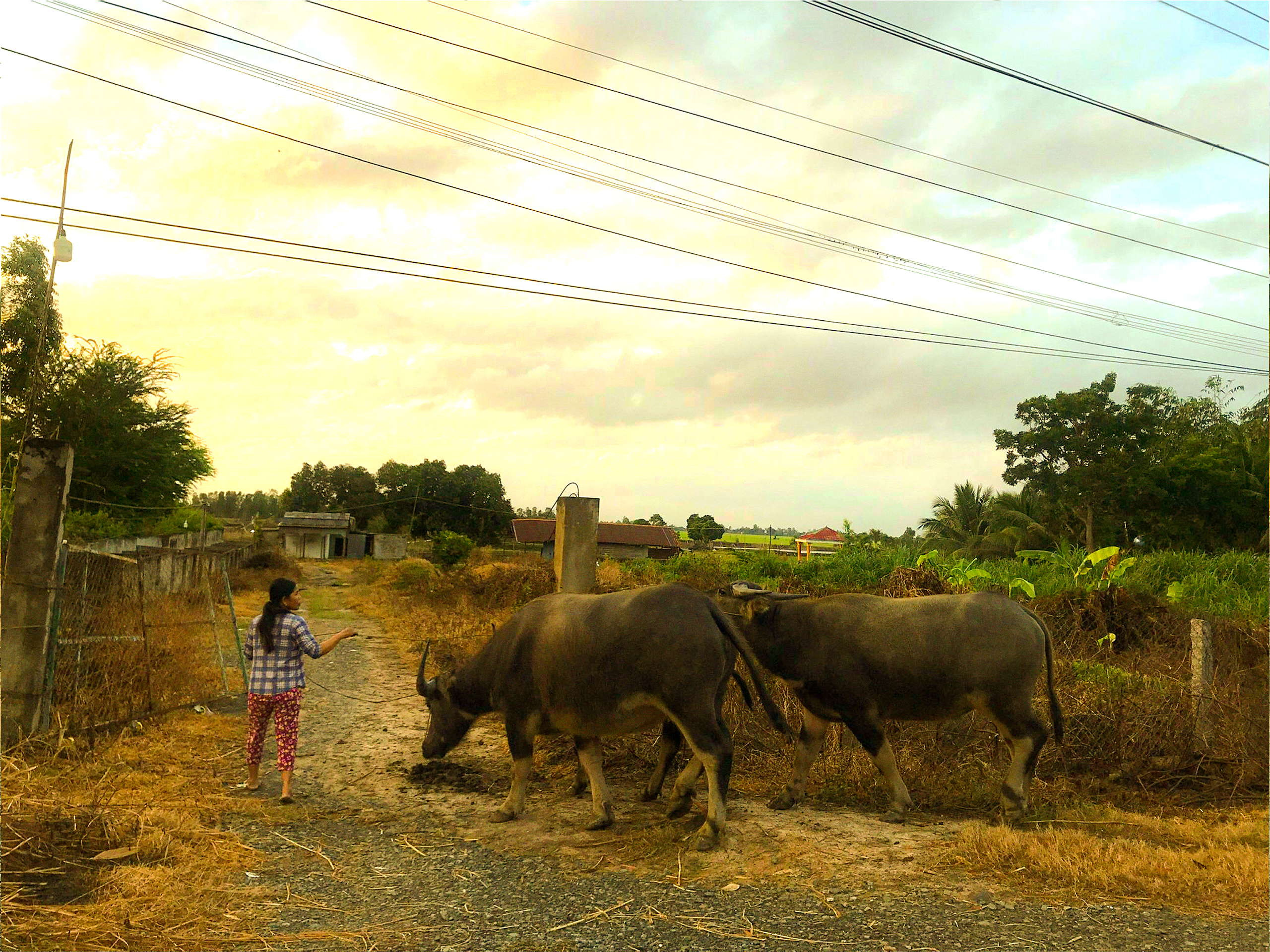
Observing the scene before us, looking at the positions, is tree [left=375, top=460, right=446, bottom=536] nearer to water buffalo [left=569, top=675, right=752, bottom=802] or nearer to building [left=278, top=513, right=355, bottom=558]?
building [left=278, top=513, right=355, bottom=558]

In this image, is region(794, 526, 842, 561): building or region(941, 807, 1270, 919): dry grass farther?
region(794, 526, 842, 561): building

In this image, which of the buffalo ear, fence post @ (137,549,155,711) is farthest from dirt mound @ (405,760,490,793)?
fence post @ (137,549,155,711)

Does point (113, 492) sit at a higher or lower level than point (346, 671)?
higher

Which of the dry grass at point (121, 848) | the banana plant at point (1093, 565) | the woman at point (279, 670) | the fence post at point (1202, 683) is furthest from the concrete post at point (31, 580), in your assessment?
the banana plant at point (1093, 565)

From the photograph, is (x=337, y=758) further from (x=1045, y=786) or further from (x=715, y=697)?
(x=1045, y=786)

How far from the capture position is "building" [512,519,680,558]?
5388 centimetres

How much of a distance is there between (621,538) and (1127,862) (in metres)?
51.0

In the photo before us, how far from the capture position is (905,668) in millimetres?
7266

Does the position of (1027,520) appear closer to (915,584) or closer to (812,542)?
→ (812,542)

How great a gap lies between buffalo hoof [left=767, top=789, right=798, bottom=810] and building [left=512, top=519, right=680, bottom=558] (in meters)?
43.5

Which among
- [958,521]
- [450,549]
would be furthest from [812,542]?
[450,549]

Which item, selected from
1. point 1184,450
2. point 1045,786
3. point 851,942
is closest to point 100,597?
point 851,942

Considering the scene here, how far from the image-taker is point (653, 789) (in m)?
7.54

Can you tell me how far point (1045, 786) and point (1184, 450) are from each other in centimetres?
2965
